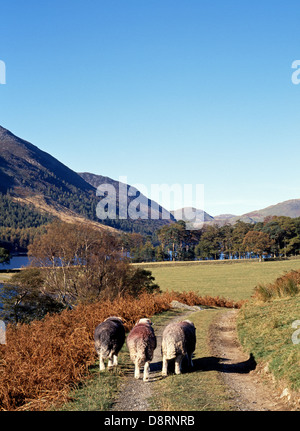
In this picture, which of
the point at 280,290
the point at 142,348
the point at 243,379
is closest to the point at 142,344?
the point at 142,348

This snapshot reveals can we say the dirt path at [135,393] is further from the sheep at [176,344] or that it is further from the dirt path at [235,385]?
the sheep at [176,344]

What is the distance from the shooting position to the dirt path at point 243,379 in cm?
827

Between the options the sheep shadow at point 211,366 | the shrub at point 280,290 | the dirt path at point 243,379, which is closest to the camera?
the dirt path at point 243,379

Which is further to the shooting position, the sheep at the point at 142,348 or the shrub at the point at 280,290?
the shrub at the point at 280,290

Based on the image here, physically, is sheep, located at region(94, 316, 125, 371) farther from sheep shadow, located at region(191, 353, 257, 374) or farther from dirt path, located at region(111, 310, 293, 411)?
sheep shadow, located at region(191, 353, 257, 374)

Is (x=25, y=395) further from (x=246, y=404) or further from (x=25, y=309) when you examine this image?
(x=25, y=309)

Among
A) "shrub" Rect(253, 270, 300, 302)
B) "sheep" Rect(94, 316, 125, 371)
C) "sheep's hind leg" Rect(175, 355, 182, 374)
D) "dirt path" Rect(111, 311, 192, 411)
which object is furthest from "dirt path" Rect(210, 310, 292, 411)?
"shrub" Rect(253, 270, 300, 302)

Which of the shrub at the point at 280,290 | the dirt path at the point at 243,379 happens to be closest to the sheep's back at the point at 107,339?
the dirt path at the point at 243,379

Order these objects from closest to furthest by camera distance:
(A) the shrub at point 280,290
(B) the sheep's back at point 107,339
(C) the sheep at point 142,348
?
(C) the sheep at point 142,348
(B) the sheep's back at point 107,339
(A) the shrub at point 280,290

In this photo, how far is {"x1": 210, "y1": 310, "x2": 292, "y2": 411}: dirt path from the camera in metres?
8.27

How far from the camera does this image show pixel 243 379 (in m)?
10.4

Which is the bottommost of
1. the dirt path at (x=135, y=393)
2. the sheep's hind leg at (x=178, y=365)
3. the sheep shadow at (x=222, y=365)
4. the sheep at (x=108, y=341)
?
the sheep shadow at (x=222, y=365)

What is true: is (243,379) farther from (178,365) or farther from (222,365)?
(178,365)
